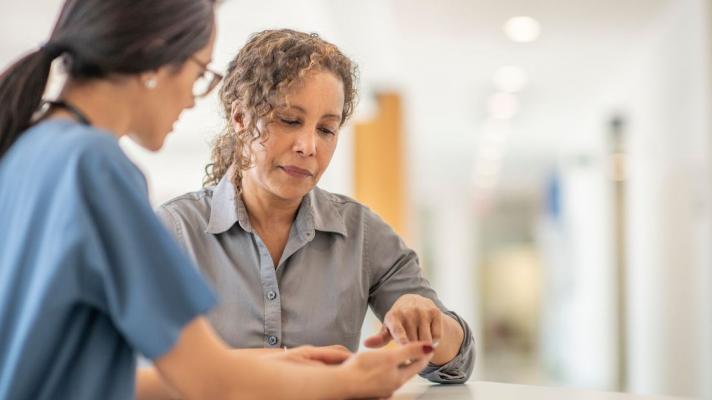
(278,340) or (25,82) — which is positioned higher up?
(25,82)

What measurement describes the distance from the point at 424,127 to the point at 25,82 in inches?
355

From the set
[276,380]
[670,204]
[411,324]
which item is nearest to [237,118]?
[411,324]

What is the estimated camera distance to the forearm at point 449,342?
1471 mm

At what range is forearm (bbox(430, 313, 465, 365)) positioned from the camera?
1.47m

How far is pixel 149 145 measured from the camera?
3.67 ft

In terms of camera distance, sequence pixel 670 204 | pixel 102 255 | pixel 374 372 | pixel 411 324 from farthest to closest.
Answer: pixel 670 204
pixel 411 324
pixel 374 372
pixel 102 255

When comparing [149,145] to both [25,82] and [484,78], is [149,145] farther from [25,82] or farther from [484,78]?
[484,78]

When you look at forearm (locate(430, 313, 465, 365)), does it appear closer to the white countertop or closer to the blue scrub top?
the white countertop

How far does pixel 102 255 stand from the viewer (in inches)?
35.5

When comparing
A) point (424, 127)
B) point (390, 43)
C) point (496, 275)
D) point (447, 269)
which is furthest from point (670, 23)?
point (496, 275)

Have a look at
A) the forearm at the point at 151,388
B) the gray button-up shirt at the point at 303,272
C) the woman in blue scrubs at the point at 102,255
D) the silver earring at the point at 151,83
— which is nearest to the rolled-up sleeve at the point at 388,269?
the gray button-up shirt at the point at 303,272

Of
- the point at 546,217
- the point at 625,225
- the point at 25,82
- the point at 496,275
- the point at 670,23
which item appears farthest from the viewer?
the point at 496,275

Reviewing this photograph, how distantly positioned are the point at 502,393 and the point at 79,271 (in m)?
0.68

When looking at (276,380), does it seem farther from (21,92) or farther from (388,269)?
(388,269)
